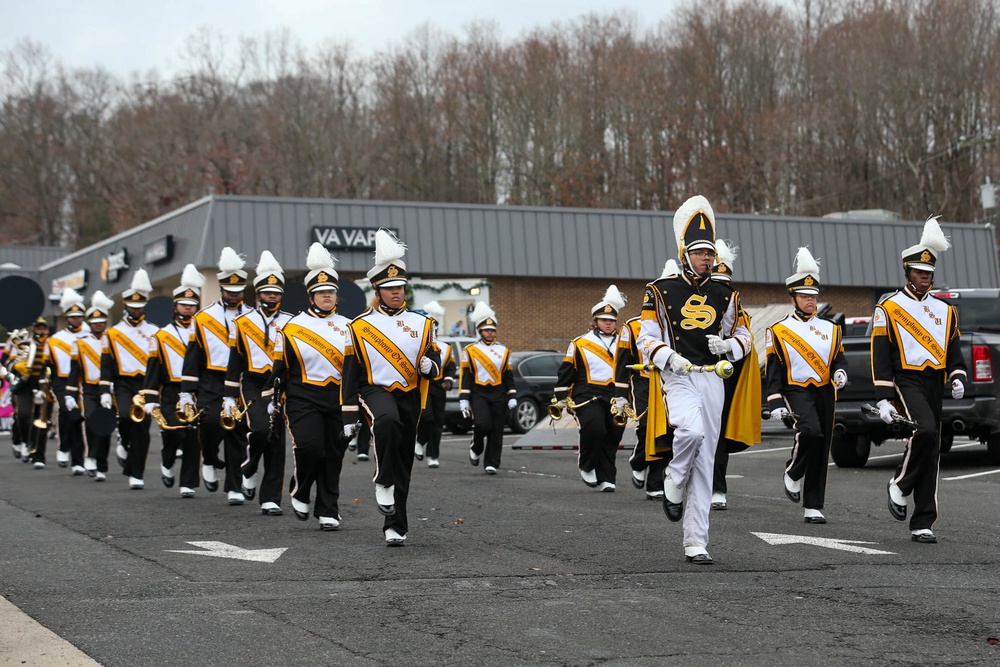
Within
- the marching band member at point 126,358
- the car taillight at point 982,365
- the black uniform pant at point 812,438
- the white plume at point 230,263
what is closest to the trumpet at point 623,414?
the black uniform pant at point 812,438

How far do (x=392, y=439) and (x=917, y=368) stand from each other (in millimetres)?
3519

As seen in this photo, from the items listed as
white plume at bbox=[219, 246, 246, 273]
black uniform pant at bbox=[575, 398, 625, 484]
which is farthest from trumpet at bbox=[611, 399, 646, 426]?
white plume at bbox=[219, 246, 246, 273]

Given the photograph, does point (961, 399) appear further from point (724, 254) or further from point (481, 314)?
point (481, 314)

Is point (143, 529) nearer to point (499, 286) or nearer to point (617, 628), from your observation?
point (617, 628)

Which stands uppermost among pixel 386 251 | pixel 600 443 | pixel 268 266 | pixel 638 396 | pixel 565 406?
pixel 268 266

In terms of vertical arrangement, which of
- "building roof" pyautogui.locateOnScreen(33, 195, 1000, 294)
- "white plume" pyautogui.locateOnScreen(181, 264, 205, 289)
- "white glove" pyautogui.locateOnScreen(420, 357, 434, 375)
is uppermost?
"building roof" pyautogui.locateOnScreen(33, 195, 1000, 294)

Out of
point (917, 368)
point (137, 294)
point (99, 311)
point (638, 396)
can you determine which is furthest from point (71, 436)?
point (917, 368)

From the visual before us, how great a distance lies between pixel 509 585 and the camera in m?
7.76

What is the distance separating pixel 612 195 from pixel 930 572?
48.7m

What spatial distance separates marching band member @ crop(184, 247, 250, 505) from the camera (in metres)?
13.1

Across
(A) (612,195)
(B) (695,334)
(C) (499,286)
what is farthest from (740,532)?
(A) (612,195)

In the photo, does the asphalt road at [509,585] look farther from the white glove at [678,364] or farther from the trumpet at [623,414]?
the white glove at [678,364]

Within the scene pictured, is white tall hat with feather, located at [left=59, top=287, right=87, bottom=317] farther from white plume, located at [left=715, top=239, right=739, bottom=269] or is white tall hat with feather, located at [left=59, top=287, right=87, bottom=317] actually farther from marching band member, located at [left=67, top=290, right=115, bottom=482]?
white plume, located at [left=715, top=239, right=739, bottom=269]

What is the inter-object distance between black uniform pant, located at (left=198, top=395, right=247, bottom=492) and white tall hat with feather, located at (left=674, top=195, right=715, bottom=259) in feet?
16.9
